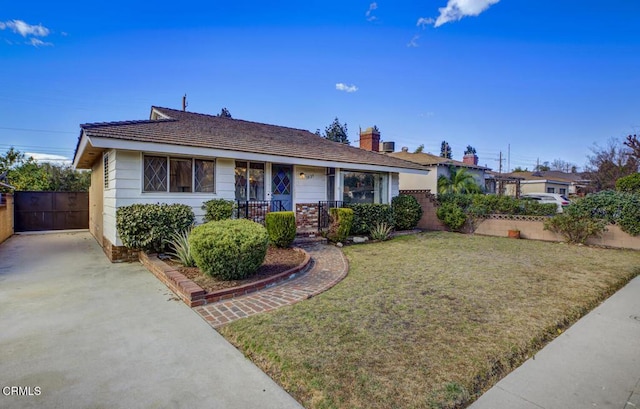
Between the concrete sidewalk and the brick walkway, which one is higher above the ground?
the brick walkway

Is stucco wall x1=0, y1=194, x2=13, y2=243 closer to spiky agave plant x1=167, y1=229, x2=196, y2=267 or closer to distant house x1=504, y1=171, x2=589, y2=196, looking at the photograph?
spiky agave plant x1=167, y1=229, x2=196, y2=267

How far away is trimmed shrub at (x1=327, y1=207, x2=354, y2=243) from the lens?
31.8ft

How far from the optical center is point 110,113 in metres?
25.1

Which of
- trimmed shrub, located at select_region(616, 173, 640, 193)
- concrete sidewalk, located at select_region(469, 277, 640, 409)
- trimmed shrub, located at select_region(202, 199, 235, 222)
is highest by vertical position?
trimmed shrub, located at select_region(616, 173, 640, 193)

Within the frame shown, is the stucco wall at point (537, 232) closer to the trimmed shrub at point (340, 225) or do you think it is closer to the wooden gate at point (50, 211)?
the trimmed shrub at point (340, 225)

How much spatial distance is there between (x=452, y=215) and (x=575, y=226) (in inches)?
163

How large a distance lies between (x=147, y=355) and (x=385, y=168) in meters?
10.8

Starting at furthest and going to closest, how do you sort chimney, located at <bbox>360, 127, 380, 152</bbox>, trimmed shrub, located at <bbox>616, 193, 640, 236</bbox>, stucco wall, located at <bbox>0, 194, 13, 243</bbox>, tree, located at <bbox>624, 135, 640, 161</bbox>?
tree, located at <bbox>624, 135, 640, 161</bbox>
chimney, located at <bbox>360, 127, 380, 152</bbox>
stucco wall, located at <bbox>0, 194, 13, 243</bbox>
trimmed shrub, located at <bbox>616, 193, 640, 236</bbox>

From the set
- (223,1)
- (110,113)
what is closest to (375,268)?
(223,1)

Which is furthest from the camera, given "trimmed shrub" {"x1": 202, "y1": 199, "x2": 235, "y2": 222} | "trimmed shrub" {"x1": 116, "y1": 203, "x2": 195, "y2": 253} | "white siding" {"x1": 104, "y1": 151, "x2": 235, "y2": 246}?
"trimmed shrub" {"x1": 202, "y1": 199, "x2": 235, "y2": 222}

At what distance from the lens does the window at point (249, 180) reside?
9.92 meters

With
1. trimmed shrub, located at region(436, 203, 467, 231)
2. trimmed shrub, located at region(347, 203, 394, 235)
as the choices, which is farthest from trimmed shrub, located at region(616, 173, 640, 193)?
trimmed shrub, located at region(347, 203, 394, 235)

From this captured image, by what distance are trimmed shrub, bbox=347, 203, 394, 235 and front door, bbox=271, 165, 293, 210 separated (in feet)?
7.41

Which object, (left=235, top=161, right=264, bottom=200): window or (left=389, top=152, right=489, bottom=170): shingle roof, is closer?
(left=235, top=161, right=264, bottom=200): window
